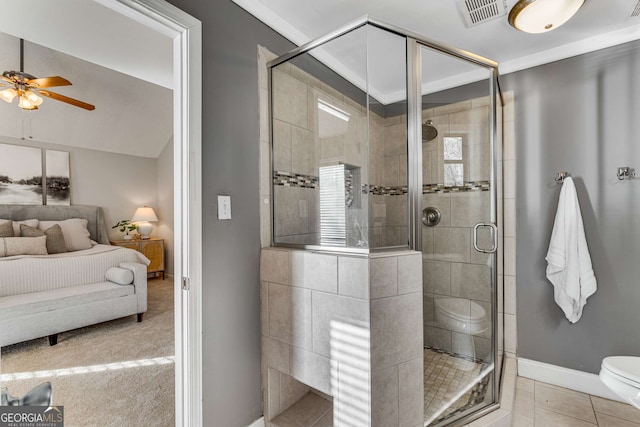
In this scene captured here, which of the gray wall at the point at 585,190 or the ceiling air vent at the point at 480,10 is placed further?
the gray wall at the point at 585,190

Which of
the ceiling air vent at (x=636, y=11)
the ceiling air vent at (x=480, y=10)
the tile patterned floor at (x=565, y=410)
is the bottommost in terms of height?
the tile patterned floor at (x=565, y=410)

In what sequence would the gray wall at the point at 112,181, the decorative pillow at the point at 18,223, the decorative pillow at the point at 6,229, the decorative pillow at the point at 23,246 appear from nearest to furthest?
1. the decorative pillow at the point at 23,246
2. the decorative pillow at the point at 6,229
3. the decorative pillow at the point at 18,223
4. the gray wall at the point at 112,181

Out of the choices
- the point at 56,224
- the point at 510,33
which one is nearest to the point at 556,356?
the point at 510,33

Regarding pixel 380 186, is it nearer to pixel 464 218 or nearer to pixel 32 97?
pixel 464 218

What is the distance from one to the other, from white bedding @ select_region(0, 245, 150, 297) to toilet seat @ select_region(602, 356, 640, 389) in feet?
13.9

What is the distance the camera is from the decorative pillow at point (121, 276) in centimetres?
323

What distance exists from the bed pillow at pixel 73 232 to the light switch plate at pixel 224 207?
427 cm

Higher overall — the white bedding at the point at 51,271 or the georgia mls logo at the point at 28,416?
the white bedding at the point at 51,271

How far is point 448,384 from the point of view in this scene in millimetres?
1732

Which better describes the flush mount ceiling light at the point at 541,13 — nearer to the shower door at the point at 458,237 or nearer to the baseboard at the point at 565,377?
the shower door at the point at 458,237

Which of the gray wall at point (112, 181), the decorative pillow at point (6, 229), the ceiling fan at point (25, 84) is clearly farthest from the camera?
the gray wall at point (112, 181)

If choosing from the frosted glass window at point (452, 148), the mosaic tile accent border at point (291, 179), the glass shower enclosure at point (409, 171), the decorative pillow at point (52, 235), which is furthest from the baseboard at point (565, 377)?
the decorative pillow at point (52, 235)

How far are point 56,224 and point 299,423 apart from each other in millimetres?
4578

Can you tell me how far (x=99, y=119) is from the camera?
184 inches
